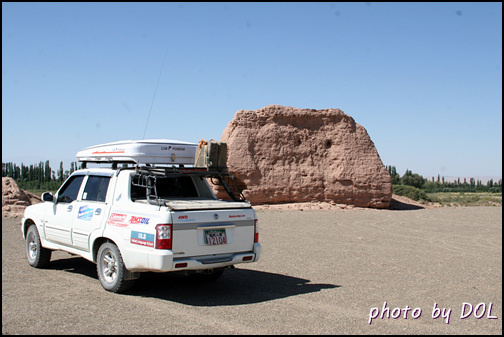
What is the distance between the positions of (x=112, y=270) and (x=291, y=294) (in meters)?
2.69

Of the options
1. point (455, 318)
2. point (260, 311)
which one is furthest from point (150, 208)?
point (455, 318)

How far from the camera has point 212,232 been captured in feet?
24.2

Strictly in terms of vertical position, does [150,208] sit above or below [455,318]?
above

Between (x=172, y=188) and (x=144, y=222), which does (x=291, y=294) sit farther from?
(x=172, y=188)

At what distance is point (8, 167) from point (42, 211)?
49296 mm

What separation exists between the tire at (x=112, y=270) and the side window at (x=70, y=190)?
62.7 inches

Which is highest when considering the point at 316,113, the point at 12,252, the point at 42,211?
the point at 316,113

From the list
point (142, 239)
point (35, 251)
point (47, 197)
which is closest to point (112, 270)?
point (142, 239)

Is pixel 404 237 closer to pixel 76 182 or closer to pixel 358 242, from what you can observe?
pixel 358 242

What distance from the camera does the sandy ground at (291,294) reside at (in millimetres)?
6020

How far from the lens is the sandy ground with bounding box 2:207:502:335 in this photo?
19.7 ft

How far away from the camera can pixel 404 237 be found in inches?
566

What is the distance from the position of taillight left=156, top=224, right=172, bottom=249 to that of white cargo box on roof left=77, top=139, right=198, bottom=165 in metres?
1.64

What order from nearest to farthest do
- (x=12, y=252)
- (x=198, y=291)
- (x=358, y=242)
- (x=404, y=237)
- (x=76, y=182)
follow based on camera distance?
(x=198, y=291) → (x=76, y=182) → (x=12, y=252) → (x=358, y=242) → (x=404, y=237)
